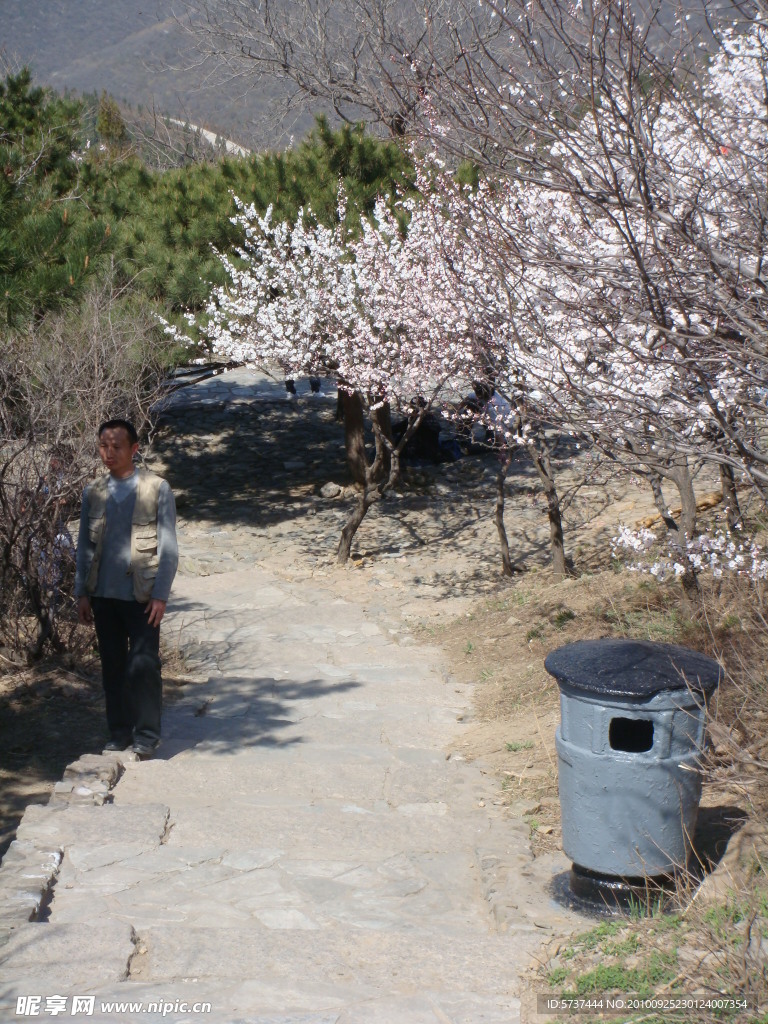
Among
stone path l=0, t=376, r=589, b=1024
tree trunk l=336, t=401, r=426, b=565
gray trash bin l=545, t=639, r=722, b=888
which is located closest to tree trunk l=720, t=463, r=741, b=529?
stone path l=0, t=376, r=589, b=1024

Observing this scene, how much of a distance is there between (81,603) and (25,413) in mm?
2434

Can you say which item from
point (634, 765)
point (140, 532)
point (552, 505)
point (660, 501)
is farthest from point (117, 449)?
point (552, 505)

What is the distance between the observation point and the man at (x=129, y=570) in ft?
18.2

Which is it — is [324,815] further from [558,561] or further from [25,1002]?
[558,561]

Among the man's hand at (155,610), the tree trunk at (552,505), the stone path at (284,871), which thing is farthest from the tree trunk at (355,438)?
the man's hand at (155,610)

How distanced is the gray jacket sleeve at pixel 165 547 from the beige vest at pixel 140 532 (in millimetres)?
35

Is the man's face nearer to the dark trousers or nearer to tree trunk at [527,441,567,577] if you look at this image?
the dark trousers

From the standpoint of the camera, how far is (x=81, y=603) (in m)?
5.70

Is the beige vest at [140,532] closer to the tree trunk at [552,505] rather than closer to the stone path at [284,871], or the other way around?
the stone path at [284,871]

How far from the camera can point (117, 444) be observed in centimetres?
556

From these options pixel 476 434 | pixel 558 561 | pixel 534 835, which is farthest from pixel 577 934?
pixel 476 434

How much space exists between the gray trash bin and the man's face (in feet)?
8.90

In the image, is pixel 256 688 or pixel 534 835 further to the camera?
pixel 256 688

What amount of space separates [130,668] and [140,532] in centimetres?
74
